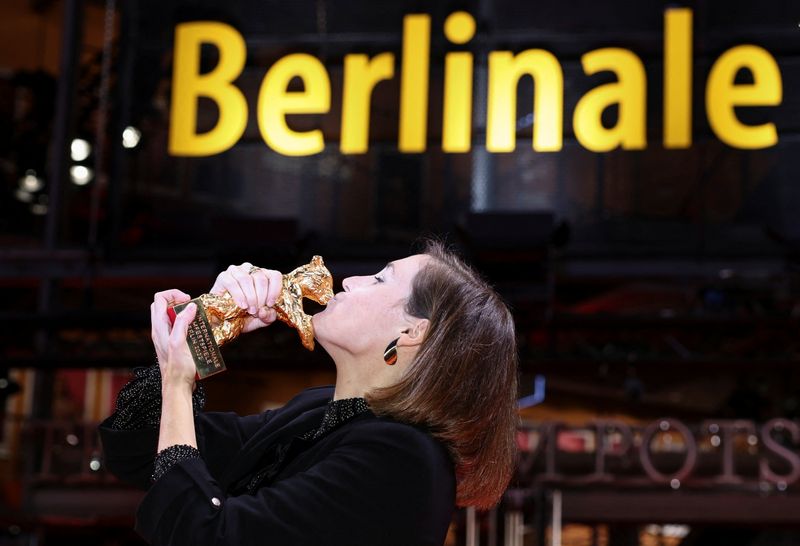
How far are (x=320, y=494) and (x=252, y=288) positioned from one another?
0.31 meters

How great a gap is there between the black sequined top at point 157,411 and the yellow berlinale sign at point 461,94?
6340 millimetres

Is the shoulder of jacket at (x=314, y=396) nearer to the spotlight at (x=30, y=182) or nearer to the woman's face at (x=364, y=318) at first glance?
the woman's face at (x=364, y=318)

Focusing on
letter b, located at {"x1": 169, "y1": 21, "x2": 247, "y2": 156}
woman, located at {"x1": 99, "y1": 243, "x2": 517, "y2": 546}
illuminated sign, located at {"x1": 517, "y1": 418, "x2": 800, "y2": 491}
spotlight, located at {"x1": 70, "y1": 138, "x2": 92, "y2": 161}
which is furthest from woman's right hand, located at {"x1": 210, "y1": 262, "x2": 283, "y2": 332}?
spotlight, located at {"x1": 70, "y1": 138, "x2": 92, "y2": 161}

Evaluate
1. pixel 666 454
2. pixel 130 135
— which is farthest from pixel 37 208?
pixel 666 454

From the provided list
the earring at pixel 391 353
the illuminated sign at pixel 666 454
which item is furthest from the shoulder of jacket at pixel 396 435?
the illuminated sign at pixel 666 454

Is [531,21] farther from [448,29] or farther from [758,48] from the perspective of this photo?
[758,48]

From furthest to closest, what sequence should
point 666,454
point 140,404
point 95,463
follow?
1. point 95,463
2. point 666,454
3. point 140,404

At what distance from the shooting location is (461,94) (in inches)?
322

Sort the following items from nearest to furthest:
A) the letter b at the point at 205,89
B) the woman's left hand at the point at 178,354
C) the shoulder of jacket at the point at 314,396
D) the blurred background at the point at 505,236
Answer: the woman's left hand at the point at 178,354
the shoulder of jacket at the point at 314,396
the blurred background at the point at 505,236
the letter b at the point at 205,89

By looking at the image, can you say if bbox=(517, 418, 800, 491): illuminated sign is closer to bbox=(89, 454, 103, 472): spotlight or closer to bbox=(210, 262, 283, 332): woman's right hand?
bbox=(89, 454, 103, 472): spotlight

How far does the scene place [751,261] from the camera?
25.0 ft

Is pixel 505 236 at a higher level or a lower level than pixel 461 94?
lower

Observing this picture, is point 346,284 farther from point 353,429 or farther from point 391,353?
point 353,429

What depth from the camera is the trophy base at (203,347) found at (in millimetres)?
1661
